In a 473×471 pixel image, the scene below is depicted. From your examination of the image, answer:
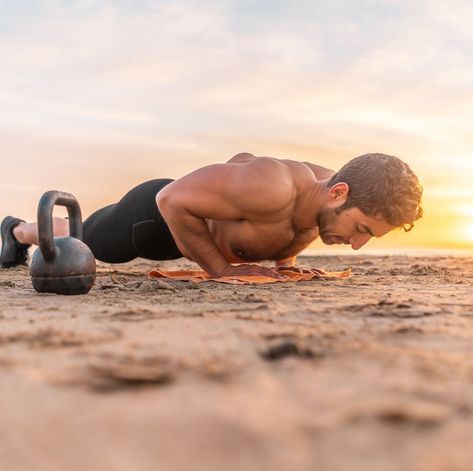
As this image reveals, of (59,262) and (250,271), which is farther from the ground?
(59,262)

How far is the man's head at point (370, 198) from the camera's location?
350cm

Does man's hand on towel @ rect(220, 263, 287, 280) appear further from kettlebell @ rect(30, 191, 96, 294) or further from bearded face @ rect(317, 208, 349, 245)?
kettlebell @ rect(30, 191, 96, 294)

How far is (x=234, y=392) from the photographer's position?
1112mm

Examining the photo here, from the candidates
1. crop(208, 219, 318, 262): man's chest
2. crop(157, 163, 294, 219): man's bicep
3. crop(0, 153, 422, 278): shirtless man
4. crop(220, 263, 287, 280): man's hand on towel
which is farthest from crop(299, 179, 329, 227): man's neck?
crop(220, 263, 287, 280): man's hand on towel

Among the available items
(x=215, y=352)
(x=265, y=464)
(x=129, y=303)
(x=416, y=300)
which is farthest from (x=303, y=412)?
(x=416, y=300)

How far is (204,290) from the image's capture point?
10.1ft

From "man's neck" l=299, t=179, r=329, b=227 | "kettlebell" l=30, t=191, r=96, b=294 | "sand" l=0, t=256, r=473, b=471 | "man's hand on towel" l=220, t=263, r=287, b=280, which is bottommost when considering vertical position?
"man's hand on towel" l=220, t=263, r=287, b=280

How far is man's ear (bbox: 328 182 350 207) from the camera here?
3.53 meters

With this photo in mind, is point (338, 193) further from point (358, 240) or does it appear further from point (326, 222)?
point (358, 240)

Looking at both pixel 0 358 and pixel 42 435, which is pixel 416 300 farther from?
pixel 42 435

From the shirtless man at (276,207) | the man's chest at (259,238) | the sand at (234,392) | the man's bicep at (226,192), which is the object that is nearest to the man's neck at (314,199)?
the shirtless man at (276,207)

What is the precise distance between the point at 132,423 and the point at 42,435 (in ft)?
0.47

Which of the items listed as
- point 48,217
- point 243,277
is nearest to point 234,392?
point 48,217

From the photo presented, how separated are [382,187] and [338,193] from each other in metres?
0.27
